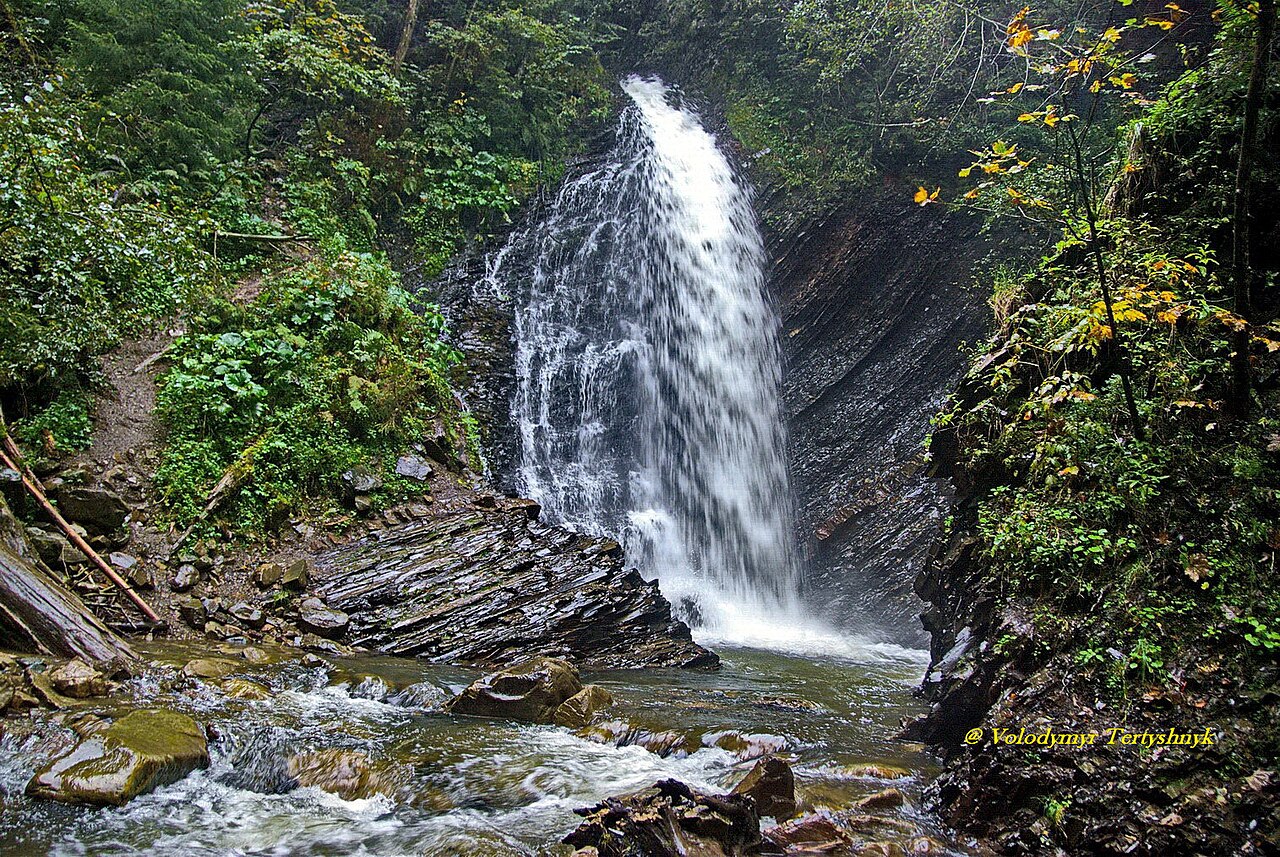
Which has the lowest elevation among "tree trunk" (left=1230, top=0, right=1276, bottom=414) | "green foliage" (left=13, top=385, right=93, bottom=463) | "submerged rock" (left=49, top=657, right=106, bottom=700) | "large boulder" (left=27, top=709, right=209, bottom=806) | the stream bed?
the stream bed

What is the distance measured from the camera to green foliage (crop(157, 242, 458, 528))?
709cm

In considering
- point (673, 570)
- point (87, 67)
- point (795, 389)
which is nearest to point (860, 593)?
point (673, 570)

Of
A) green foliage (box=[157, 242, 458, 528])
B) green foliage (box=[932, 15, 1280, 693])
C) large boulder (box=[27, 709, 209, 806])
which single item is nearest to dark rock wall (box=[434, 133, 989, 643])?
green foliage (box=[157, 242, 458, 528])

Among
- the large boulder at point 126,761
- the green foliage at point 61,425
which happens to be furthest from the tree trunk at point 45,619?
the green foliage at point 61,425

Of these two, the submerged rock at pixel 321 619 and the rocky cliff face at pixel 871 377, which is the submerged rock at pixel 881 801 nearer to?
the submerged rock at pixel 321 619

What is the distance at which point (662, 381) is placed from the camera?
12.9 m

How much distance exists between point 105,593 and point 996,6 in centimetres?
1726

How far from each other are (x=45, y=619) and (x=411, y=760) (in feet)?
8.76

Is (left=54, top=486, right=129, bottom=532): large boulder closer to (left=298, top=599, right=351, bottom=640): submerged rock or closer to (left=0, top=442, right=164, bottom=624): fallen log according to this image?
(left=0, top=442, right=164, bottom=624): fallen log

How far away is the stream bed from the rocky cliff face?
225 inches

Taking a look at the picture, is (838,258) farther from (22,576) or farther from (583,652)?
(22,576)

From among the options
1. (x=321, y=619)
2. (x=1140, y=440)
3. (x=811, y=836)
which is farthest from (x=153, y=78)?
(x=1140, y=440)

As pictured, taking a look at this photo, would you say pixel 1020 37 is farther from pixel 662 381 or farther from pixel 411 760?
pixel 662 381

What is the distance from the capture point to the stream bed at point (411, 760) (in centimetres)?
319
